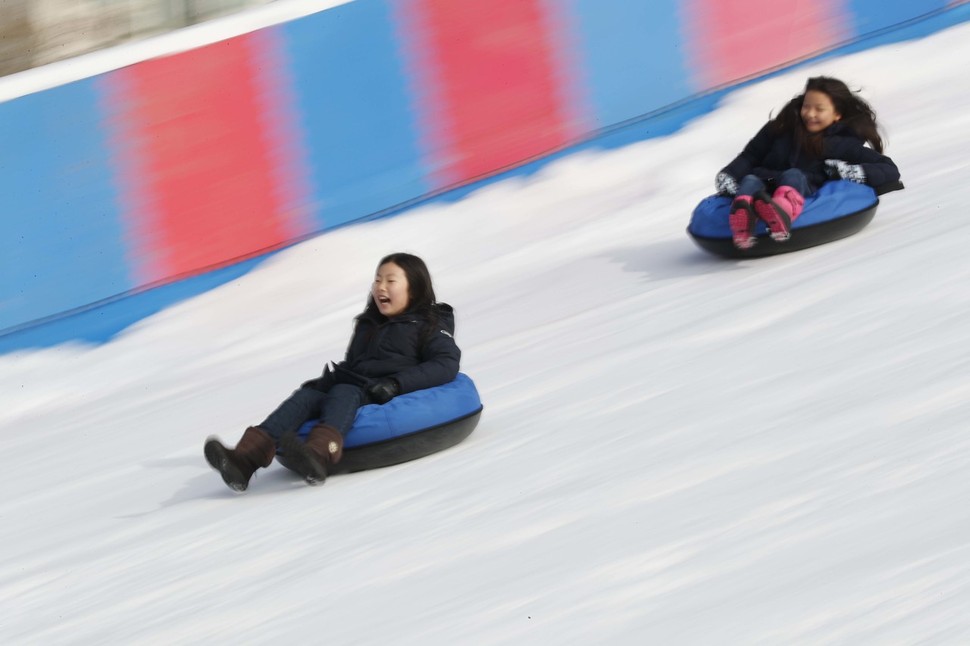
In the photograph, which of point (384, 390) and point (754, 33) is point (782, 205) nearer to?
point (384, 390)

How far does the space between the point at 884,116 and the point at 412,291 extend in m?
4.71

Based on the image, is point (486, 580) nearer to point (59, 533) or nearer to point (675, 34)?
point (59, 533)

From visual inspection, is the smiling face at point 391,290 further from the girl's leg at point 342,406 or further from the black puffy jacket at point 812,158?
the black puffy jacket at point 812,158

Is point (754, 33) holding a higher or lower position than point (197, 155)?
lower

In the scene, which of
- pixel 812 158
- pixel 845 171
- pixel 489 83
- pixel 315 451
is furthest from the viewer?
pixel 489 83

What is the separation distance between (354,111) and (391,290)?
3.20m

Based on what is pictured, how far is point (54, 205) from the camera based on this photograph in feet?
23.6

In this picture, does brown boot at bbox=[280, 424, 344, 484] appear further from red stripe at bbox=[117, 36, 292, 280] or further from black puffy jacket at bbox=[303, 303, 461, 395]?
red stripe at bbox=[117, 36, 292, 280]

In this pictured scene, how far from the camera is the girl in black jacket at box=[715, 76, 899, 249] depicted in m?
6.16

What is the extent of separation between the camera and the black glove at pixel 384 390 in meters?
4.61

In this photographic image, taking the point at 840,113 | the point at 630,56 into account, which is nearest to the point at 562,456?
the point at 840,113

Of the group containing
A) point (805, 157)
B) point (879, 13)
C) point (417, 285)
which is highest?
point (417, 285)

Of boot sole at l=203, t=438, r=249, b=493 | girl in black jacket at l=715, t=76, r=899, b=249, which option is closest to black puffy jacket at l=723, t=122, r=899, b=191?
girl in black jacket at l=715, t=76, r=899, b=249

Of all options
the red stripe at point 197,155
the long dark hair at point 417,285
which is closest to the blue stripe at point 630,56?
the red stripe at point 197,155
